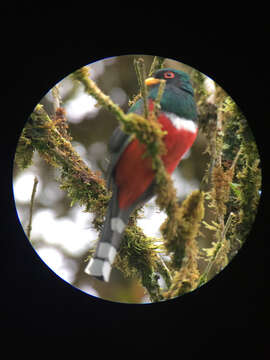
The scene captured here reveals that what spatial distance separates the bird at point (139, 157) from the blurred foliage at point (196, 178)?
0.04 meters

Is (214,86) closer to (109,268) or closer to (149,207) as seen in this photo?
(149,207)

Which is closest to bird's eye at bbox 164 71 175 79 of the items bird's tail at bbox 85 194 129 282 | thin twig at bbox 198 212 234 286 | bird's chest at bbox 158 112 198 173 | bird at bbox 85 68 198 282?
bird at bbox 85 68 198 282

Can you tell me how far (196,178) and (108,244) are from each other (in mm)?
438

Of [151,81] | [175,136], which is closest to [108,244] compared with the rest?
[175,136]

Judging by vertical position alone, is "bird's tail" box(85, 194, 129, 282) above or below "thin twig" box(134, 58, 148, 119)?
below

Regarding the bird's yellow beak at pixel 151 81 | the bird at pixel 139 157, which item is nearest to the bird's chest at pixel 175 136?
the bird at pixel 139 157

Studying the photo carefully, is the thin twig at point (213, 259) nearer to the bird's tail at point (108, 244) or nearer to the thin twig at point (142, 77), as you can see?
the bird's tail at point (108, 244)

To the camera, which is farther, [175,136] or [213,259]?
[213,259]

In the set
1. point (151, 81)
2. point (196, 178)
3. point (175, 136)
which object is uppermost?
point (151, 81)

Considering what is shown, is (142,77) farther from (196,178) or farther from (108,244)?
(108,244)

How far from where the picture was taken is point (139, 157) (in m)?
1.67

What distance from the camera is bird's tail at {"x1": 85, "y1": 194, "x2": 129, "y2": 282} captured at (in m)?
1.72

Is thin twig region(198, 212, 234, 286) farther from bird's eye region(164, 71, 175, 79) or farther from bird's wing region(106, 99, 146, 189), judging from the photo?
bird's eye region(164, 71, 175, 79)

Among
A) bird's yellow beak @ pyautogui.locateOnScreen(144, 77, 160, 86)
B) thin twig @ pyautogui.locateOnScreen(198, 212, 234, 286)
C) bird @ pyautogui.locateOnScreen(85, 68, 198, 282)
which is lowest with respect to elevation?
thin twig @ pyautogui.locateOnScreen(198, 212, 234, 286)
